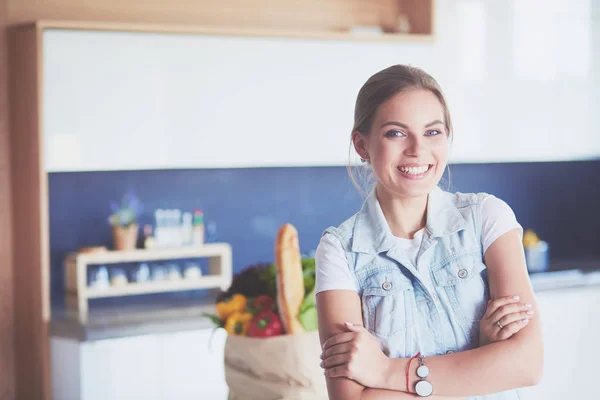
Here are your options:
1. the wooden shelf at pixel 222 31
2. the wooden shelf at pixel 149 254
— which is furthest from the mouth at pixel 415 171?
the wooden shelf at pixel 149 254

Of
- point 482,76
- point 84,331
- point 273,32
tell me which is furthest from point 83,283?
point 482,76

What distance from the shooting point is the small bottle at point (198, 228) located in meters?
3.49

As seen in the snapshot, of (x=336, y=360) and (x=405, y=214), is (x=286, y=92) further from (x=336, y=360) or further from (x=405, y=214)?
(x=336, y=360)

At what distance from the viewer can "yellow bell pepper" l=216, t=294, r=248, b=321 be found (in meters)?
1.91

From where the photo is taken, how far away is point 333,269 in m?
1.43

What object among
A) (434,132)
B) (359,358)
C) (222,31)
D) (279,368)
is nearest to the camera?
(359,358)

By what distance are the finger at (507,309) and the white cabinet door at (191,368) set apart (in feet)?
6.20

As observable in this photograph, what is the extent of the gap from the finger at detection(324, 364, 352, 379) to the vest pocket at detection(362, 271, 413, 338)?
10cm

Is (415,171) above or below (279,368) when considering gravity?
above

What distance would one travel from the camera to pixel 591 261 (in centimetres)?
435

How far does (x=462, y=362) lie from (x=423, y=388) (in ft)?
0.25

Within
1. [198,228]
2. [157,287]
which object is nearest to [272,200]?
[198,228]

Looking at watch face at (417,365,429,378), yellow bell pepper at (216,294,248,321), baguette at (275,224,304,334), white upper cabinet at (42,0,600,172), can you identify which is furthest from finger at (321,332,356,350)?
white upper cabinet at (42,0,600,172)

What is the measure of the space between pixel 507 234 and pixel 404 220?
0.60 ft
